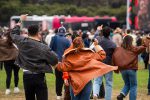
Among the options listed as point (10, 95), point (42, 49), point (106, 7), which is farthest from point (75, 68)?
point (106, 7)

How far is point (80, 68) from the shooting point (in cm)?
1120

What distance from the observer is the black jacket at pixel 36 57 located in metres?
10.3

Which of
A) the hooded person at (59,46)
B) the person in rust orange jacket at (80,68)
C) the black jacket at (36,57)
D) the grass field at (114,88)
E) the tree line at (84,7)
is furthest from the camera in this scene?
the tree line at (84,7)

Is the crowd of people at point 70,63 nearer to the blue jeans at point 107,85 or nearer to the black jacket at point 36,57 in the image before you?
the black jacket at point 36,57

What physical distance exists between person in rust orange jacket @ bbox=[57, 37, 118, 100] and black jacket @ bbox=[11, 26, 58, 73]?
74 cm

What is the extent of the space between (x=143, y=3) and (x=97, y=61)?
119 feet

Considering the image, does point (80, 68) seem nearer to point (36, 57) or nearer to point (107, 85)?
point (36, 57)

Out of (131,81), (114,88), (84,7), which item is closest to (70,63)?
(131,81)

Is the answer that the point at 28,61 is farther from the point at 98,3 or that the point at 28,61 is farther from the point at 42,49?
the point at 98,3

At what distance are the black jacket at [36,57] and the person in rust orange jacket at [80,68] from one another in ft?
2.44

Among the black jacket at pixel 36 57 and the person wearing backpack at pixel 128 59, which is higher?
the black jacket at pixel 36 57

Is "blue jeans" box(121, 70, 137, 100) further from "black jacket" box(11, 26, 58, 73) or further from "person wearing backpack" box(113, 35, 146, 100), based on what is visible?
"black jacket" box(11, 26, 58, 73)

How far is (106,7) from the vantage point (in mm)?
69812

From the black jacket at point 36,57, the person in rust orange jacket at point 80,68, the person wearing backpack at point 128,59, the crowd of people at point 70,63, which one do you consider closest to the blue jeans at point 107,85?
the crowd of people at point 70,63
